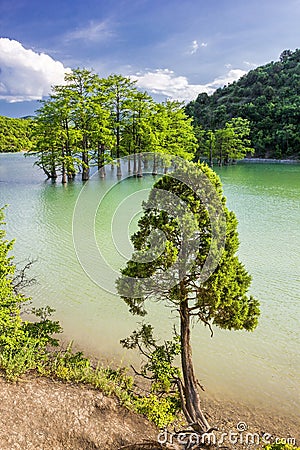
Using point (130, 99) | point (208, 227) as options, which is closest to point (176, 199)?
point (208, 227)

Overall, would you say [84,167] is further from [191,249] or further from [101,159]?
[191,249]

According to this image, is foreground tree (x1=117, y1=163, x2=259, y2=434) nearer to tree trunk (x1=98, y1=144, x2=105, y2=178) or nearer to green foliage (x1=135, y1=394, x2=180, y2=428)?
green foliage (x1=135, y1=394, x2=180, y2=428)

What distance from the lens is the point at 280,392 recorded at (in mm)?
4879

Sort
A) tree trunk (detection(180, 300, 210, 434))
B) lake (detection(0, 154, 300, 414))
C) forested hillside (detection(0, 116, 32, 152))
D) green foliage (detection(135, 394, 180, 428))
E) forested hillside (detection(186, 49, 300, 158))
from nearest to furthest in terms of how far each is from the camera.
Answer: tree trunk (detection(180, 300, 210, 434)), green foliage (detection(135, 394, 180, 428)), lake (detection(0, 154, 300, 414)), forested hillside (detection(186, 49, 300, 158)), forested hillside (detection(0, 116, 32, 152))

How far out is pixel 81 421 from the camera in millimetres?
3758

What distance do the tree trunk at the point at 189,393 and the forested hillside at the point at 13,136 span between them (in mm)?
65652

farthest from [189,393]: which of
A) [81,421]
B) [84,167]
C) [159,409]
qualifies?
[84,167]

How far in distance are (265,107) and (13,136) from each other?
161 feet

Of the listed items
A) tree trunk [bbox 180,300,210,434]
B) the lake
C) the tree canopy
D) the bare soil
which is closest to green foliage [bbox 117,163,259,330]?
tree trunk [bbox 180,300,210,434]

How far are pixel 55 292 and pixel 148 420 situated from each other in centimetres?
438

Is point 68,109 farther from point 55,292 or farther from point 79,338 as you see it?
point 79,338

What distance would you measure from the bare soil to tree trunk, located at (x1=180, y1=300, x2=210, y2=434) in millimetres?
328

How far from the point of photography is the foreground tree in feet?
11.6

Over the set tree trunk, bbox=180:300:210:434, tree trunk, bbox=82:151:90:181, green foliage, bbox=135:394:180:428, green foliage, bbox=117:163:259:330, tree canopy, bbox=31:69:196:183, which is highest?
tree canopy, bbox=31:69:196:183
